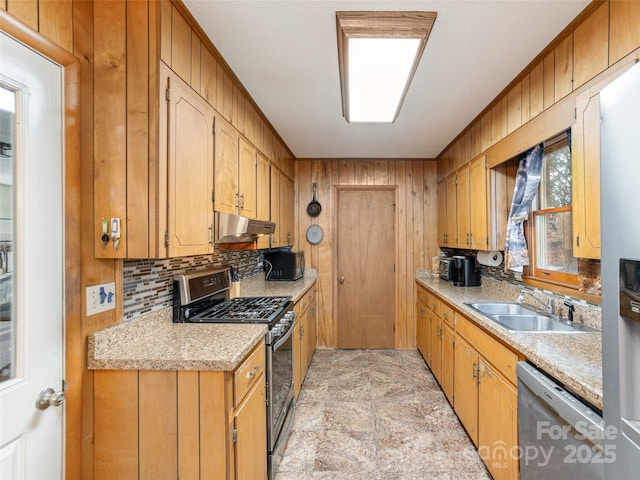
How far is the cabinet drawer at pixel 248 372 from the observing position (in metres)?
1.35

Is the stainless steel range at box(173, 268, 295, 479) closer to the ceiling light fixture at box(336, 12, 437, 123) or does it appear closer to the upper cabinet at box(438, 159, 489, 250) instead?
the ceiling light fixture at box(336, 12, 437, 123)

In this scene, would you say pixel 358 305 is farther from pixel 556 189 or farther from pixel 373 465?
pixel 556 189

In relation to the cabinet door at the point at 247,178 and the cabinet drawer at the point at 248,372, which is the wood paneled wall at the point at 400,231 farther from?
the cabinet drawer at the point at 248,372

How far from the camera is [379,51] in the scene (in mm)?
1635

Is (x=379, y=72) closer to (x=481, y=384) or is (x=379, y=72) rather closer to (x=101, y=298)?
(x=101, y=298)

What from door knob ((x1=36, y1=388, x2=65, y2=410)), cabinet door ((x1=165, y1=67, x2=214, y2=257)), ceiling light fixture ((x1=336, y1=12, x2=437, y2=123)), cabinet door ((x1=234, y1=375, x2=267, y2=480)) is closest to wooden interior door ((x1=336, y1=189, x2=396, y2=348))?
ceiling light fixture ((x1=336, y1=12, x2=437, y2=123))

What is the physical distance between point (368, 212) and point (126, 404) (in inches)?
137

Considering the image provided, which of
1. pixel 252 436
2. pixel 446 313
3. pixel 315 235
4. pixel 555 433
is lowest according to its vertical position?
pixel 252 436

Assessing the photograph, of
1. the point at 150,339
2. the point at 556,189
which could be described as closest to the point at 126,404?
the point at 150,339

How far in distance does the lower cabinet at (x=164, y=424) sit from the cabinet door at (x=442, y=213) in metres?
3.24

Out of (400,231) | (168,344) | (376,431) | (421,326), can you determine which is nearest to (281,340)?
(168,344)

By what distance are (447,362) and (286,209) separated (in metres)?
2.27

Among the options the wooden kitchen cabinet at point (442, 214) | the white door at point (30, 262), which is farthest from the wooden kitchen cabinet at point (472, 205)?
the white door at point (30, 262)

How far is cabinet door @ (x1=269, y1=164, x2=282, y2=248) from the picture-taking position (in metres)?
3.11
